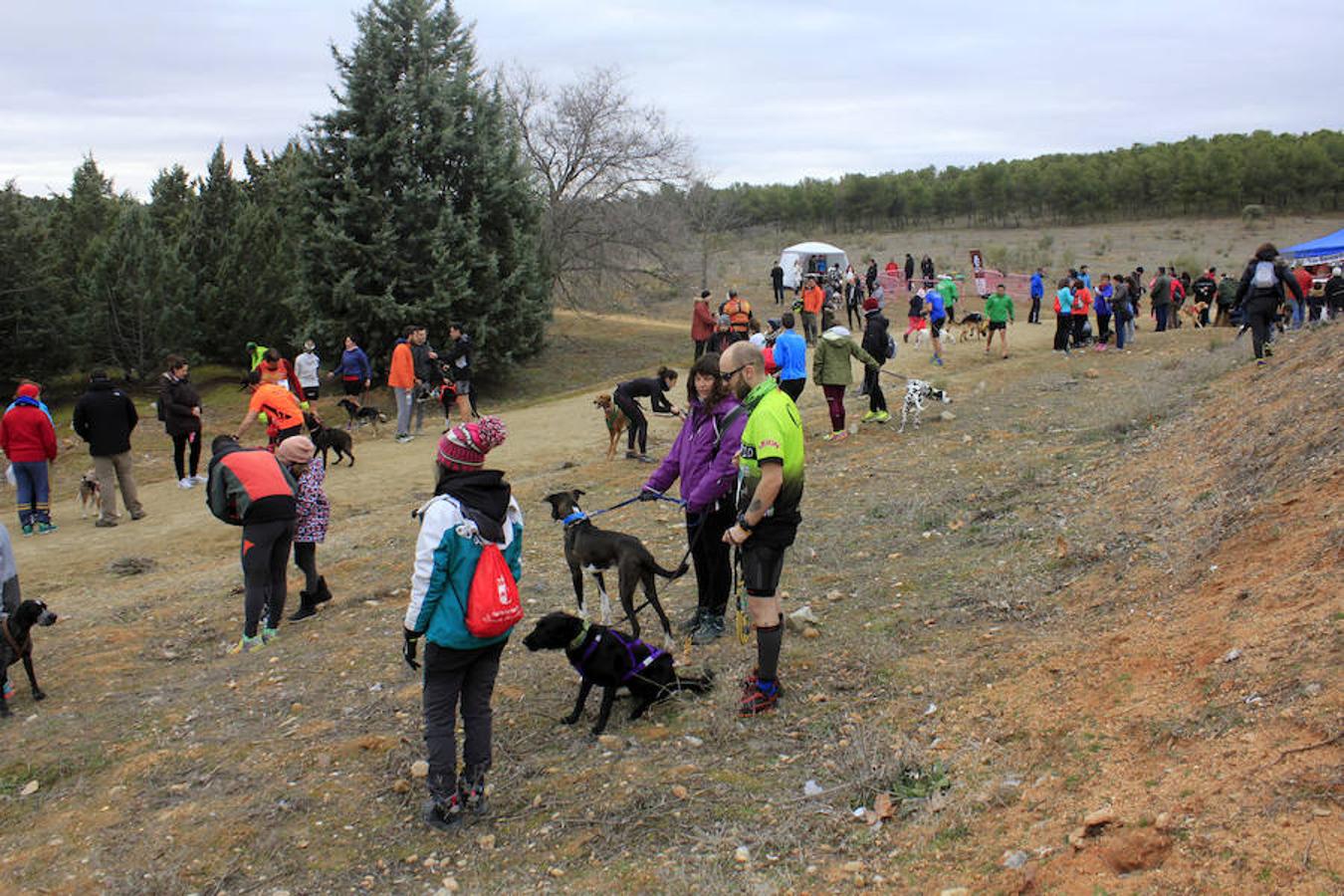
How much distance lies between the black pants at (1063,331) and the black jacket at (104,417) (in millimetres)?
16716

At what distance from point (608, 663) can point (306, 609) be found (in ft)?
12.7

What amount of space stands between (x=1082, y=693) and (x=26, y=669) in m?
6.64

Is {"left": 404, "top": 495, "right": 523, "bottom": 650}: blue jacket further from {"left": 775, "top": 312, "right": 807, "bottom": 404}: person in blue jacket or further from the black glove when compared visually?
{"left": 775, "top": 312, "right": 807, "bottom": 404}: person in blue jacket

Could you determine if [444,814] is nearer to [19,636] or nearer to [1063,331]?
[19,636]

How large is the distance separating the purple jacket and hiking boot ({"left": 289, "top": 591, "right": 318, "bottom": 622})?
11.2 feet

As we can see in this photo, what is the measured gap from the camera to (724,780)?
4.63 metres

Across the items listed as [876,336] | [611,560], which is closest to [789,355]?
[876,336]

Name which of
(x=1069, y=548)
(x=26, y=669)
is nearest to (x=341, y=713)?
(x=26, y=669)

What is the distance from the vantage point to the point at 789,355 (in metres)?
12.2

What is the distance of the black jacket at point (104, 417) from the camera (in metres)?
11.9

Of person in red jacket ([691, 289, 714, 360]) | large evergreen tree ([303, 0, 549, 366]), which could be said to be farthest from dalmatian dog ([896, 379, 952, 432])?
large evergreen tree ([303, 0, 549, 366])

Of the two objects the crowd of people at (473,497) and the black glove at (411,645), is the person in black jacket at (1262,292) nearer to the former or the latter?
the crowd of people at (473,497)

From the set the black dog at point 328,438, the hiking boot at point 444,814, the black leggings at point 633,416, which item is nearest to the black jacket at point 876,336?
the black leggings at point 633,416

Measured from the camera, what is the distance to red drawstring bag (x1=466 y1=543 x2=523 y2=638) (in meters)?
4.29
